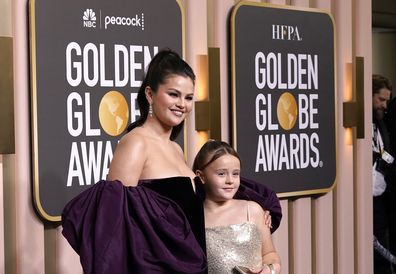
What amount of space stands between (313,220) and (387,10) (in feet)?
8.63

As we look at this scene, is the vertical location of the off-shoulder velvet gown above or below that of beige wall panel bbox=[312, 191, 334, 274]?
above

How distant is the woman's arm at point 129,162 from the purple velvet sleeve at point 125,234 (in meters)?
0.07

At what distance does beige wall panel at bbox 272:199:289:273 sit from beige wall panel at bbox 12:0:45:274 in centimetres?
144

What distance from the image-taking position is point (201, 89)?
11.6 ft

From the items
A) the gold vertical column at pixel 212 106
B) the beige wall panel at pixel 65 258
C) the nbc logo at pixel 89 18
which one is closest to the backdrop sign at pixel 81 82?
the nbc logo at pixel 89 18

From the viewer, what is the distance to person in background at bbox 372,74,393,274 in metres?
4.86

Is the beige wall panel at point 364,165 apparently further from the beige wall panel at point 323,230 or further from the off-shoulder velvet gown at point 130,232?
the off-shoulder velvet gown at point 130,232

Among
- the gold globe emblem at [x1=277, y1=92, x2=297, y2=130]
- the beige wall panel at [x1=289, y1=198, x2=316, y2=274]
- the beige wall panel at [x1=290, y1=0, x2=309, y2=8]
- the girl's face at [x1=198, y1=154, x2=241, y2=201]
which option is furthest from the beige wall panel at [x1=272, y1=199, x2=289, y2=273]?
the girl's face at [x1=198, y1=154, x2=241, y2=201]

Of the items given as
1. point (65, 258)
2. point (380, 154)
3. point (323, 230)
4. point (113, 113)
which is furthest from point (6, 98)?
point (380, 154)

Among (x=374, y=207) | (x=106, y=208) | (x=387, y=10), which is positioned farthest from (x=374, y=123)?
(x=106, y=208)

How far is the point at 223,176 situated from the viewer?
246cm

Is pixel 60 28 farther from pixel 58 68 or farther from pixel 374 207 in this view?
pixel 374 207

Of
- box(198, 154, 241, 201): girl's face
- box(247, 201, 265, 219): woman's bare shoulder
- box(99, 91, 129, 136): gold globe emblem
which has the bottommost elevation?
box(247, 201, 265, 219): woman's bare shoulder

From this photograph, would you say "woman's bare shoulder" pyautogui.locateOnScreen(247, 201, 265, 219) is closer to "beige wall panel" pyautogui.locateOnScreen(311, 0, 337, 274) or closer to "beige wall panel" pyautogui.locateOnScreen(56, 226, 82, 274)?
"beige wall panel" pyautogui.locateOnScreen(56, 226, 82, 274)
